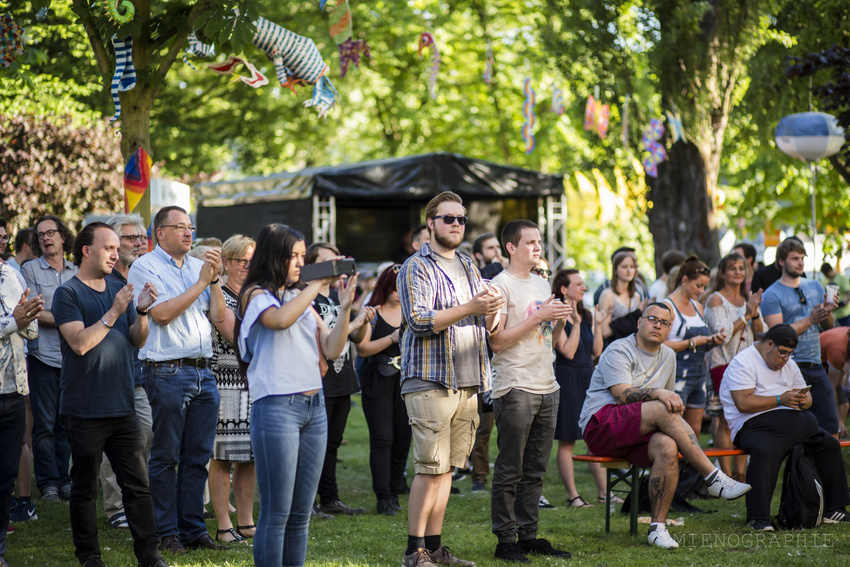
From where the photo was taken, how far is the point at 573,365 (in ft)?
24.5

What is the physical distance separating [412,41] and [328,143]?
4.56 m

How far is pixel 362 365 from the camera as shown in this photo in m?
7.20

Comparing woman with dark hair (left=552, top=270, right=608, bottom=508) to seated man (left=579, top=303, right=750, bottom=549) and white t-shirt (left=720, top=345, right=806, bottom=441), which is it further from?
white t-shirt (left=720, top=345, right=806, bottom=441)

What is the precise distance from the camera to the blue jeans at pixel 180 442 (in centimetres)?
506

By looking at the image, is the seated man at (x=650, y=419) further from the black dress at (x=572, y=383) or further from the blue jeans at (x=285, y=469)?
the blue jeans at (x=285, y=469)

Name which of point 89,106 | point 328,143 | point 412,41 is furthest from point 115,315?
point 328,143

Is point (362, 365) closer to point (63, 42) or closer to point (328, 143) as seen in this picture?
point (63, 42)

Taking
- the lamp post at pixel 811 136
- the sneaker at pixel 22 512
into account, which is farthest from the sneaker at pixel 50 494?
the lamp post at pixel 811 136

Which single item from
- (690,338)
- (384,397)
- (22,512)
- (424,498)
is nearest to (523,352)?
(424,498)

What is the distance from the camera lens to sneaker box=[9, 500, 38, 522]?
6.11 m

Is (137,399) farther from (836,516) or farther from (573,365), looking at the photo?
(836,516)

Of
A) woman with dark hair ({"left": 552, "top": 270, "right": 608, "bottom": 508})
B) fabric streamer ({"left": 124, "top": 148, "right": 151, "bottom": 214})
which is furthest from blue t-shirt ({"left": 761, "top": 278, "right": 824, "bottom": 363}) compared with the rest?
fabric streamer ({"left": 124, "top": 148, "right": 151, "bottom": 214})

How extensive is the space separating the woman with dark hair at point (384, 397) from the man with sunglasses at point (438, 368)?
1.89 m

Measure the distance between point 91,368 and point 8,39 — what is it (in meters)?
3.83
